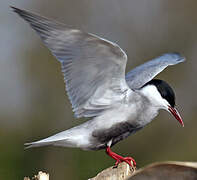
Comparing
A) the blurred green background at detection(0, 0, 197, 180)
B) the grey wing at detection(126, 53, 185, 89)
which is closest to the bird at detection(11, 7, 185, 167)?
the grey wing at detection(126, 53, 185, 89)

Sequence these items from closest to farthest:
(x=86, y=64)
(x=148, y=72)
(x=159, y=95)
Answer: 1. (x=86, y=64)
2. (x=159, y=95)
3. (x=148, y=72)

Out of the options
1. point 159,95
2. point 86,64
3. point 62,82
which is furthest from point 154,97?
point 62,82

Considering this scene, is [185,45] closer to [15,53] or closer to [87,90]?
[15,53]

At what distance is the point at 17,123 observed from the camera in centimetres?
812

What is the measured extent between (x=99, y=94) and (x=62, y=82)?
4361 mm

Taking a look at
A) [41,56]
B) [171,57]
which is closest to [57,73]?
[41,56]

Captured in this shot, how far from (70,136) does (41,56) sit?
15.5 feet

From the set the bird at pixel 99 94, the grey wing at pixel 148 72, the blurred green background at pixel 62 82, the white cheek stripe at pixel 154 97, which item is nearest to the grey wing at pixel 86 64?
the bird at pixel 99 94

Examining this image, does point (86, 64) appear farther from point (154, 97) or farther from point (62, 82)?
point (62, 82)

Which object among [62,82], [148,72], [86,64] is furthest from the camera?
[62,82]

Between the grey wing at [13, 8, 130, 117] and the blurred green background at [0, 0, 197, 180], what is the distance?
359 centimetres

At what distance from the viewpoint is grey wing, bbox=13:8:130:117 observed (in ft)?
9.63

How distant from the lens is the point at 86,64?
309 centimetres

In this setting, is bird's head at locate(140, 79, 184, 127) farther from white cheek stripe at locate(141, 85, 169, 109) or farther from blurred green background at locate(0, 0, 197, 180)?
blurred green background at locate(0, 0, 197, 180)
